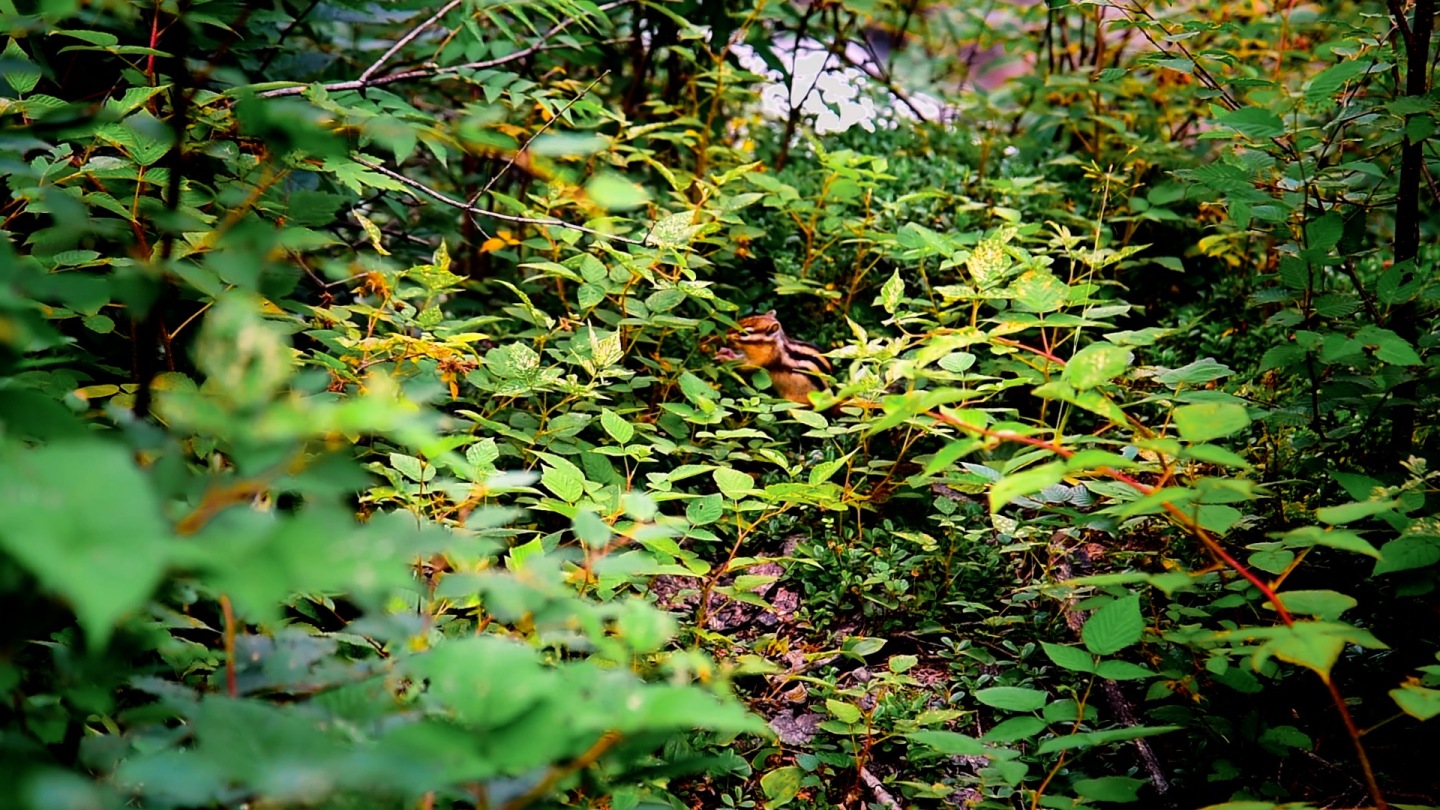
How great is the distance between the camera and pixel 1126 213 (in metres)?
2.91

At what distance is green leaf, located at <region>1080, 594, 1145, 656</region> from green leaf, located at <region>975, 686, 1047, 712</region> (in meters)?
0.10

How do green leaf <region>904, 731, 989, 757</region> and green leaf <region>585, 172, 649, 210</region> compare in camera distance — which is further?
green leaf <region>904, 731, 989, 757</region>

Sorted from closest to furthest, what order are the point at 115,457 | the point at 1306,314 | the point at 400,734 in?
the point at 115,457
the point at 400,734
the point at 1306,314

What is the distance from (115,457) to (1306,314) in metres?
1.87

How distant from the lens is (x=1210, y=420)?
1056 mm

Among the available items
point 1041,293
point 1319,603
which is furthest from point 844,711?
point 1041,293

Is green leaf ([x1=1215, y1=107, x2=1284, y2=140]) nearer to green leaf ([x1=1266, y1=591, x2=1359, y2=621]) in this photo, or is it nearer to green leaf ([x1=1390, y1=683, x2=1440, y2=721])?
green leaf ([x1=1266, y1=591, x2=1359, y2=621])

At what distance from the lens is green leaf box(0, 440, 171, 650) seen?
511mm

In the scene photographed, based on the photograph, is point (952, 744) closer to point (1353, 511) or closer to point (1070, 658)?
point (1070, 658)

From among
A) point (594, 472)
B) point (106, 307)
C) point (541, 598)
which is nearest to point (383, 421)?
point (541, 598)

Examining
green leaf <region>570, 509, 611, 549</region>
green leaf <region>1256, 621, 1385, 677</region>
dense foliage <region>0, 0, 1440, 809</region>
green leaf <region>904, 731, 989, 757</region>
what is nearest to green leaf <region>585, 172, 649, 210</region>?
dense foliage <region>0, 0, 1440, 809</region>

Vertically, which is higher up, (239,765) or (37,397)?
(37,397)

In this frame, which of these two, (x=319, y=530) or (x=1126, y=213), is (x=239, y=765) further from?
(x=1126, y=213)

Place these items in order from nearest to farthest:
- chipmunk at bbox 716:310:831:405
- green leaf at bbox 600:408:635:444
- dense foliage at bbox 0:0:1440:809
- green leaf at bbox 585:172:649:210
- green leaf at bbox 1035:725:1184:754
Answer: dense foliage at bbox 0:0:1440:809
green leaf at bbox 585:172:649:210
green leaf at bbox 1035:725:1184:754
green leaf at bbox 600:408:635:444
chipmunk at bbox 716:310:831:405
